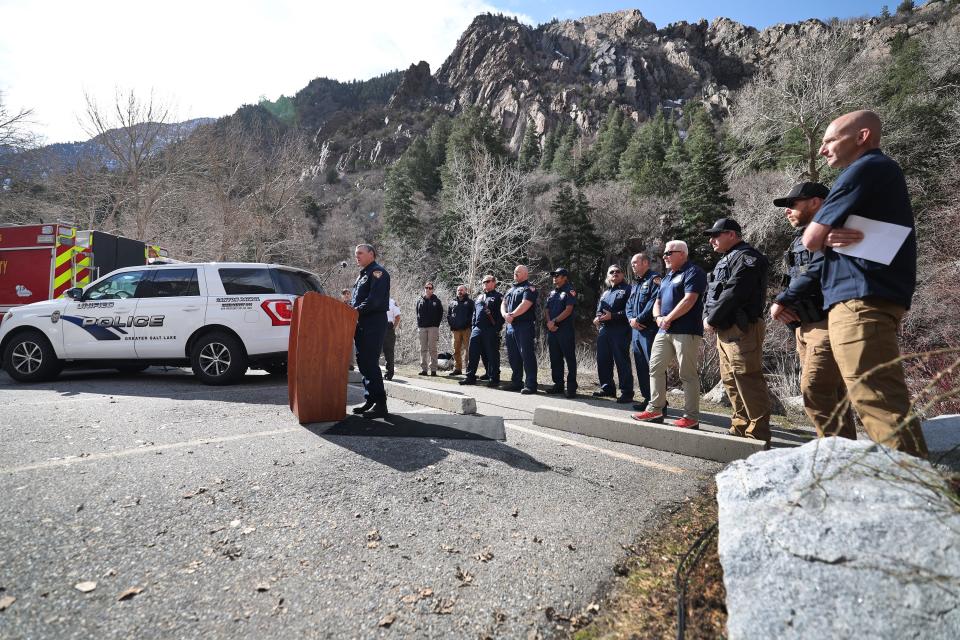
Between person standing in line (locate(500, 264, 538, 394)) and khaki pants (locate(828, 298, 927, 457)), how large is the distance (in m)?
5.74

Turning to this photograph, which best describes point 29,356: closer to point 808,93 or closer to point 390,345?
point 390,345

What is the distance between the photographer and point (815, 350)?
10.8ft

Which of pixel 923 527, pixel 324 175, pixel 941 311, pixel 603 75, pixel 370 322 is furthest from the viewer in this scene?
pixel 603 75

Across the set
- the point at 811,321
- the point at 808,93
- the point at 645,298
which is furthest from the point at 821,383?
the point at 808,93

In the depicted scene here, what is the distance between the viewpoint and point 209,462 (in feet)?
11.9

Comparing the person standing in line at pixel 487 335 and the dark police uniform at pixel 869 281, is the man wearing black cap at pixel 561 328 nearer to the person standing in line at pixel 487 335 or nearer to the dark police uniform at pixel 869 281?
the person standing in line at pixel 487 335

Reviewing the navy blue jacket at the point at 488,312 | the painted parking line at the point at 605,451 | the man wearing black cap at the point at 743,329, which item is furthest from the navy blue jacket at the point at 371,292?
the navy blue jacket at the point at 488,312

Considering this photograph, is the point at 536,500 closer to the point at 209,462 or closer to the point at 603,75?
the point at 209,462

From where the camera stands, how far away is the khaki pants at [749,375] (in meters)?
4.11

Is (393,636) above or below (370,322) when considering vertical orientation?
below

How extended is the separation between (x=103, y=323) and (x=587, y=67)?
15850cm

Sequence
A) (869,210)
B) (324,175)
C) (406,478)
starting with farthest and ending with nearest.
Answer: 1. (324,175)
2. (406,478)
3. (869,210)

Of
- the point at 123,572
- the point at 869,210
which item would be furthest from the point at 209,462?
the point at 869,210

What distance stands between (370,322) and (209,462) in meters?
2.16
